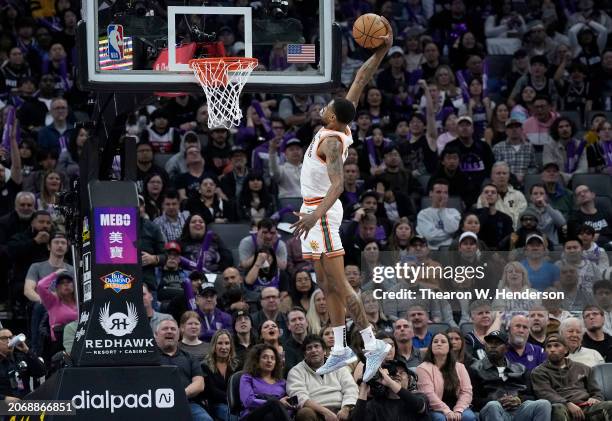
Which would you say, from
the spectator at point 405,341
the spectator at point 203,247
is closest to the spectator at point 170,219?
the spectator at point 203,247

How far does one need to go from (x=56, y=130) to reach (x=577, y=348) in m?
7.71

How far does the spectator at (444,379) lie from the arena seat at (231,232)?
383cm

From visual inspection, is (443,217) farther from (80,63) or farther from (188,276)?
(80,63)

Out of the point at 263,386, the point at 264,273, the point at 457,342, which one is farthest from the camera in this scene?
the point at 264,273

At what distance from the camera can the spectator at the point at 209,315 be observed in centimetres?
1595

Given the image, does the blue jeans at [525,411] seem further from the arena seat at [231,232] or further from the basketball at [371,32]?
the basketball at [371,32]

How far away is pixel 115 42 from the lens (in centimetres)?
1234

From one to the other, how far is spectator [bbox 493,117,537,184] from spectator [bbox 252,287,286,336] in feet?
17.7

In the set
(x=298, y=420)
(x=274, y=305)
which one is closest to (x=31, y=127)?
(x=274, y=305)

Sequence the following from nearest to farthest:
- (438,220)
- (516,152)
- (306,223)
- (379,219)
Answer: (306,223) → (379,219) → (438,220) → (516,152)

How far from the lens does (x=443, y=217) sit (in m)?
18.7

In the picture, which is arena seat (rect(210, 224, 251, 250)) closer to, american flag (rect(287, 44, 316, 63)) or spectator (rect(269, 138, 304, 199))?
spectator (rect(269, 138, 304, 199))

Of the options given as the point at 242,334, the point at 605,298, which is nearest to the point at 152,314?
the point at 242,334

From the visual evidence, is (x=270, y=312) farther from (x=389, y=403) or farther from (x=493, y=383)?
(x=493, y=383)
